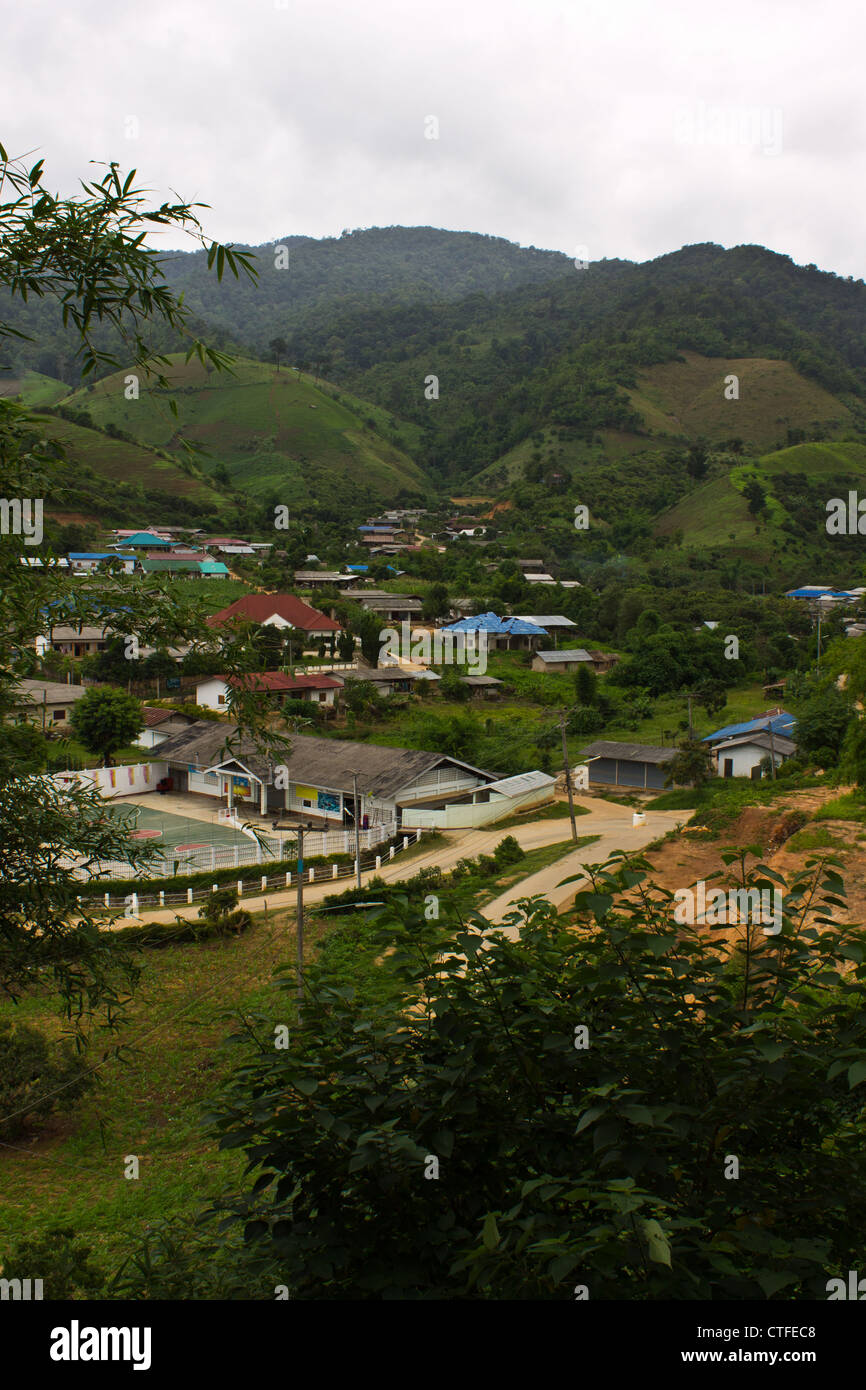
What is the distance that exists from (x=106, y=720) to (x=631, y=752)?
1681cm

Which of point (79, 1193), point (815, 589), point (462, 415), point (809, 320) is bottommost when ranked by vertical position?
point (79, 1193)

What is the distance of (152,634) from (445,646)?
41787 millimetres

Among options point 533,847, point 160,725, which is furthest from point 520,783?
point 160,725

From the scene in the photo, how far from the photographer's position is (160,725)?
30406mm

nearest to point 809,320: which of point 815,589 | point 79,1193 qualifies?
point 815,589

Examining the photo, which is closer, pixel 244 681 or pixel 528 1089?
pixel 528 1089

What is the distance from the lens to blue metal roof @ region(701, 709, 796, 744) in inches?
1176

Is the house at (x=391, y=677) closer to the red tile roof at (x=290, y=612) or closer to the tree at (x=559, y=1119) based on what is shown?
the red tile roof at (x=290, y=612)

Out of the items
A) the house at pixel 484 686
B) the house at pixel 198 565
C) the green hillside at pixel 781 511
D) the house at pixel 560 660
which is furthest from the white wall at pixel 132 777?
the green hillside at pixel 781 511

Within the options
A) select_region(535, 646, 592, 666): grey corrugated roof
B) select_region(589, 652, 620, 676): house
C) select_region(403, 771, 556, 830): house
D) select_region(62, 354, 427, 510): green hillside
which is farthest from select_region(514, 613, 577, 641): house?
select_region(62, 354, 427, 510): green hillside

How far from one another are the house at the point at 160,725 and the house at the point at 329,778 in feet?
6.47

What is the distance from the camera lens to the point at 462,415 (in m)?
114
